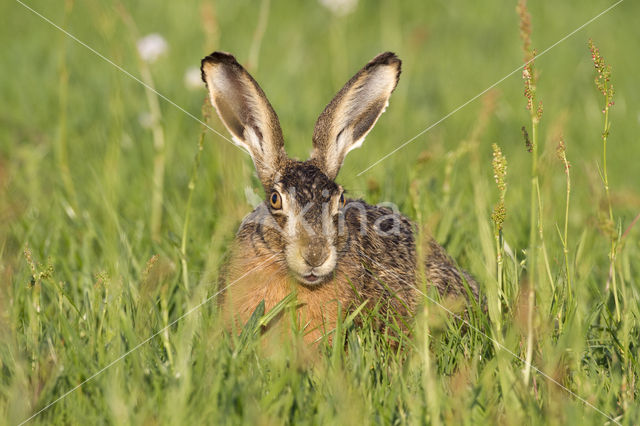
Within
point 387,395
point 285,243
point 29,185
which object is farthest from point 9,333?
point 29,185

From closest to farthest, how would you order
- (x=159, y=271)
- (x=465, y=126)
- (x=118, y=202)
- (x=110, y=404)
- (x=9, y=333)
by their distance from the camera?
(x=110, y=404) → (x=9, y=333) → (x=159, y=271) → (x=118, y=202) → (x=465, y=126)

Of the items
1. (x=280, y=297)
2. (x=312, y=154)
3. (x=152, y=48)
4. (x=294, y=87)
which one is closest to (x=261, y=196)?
(x=312, y=154)

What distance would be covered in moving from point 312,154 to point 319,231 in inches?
28.6

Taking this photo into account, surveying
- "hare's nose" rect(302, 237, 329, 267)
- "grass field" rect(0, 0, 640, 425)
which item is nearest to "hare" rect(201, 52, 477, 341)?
"hare's nose" rect(302, 237, 329, 267)

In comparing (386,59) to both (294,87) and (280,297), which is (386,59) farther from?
(294,87)

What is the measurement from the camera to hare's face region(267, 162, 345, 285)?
3.81 m

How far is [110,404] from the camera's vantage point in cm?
297

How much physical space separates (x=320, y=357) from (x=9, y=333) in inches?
54.3

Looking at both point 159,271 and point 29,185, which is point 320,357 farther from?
point 29,185

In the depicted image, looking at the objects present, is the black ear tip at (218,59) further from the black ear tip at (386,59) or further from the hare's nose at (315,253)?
the hare's nose at (315,253)

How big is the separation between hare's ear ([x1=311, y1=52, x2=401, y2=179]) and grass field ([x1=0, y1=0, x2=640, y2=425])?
0.35m

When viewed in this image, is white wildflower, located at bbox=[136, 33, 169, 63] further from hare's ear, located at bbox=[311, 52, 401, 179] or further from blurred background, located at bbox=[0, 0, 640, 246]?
hare's ear, located at bbox=[311, 52, 401, 179]

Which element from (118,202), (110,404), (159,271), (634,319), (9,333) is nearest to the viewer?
(110,404)

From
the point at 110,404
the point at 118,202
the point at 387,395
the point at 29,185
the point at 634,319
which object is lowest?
the point at 634,319
